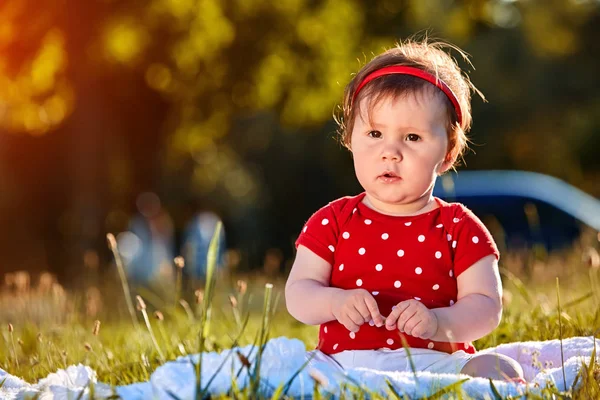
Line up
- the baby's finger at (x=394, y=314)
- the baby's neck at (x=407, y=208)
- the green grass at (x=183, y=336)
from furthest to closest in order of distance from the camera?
the baby's neck at (x=407, y=208) → the baby's finger at (x=394, y=314) → the green grass at (x=183, y=336)

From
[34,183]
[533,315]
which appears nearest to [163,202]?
[34,183]

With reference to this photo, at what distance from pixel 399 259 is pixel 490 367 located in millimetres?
471

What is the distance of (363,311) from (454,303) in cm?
44

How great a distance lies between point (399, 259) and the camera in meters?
2.98

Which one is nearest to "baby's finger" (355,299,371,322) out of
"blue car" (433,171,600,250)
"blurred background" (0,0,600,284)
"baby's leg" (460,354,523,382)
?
"baby's leg" (460,354,523,382)

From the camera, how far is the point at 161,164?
18172 mm

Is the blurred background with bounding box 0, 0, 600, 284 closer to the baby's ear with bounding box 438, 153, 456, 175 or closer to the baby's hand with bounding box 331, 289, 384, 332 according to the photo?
the baby's ear with bounding box 438, 153, 456, 175

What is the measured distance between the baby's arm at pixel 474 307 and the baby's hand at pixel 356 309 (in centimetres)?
23

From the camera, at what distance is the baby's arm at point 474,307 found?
9.19ft

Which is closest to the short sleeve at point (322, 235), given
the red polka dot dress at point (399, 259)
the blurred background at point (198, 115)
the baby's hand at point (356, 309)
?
the red polka dot dress at point (399, 259)

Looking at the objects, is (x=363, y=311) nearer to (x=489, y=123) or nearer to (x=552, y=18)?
(x=489, y=123)

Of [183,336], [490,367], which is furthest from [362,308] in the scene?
[183,336]

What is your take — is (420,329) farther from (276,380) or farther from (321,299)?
(276,380)

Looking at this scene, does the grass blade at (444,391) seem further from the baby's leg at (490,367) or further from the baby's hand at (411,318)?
the baby's leg at (490,367)
